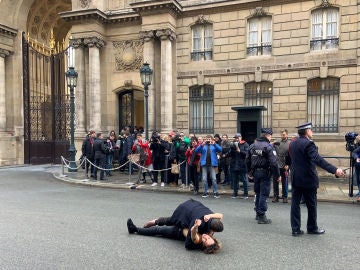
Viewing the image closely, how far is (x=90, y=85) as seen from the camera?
19203 mm

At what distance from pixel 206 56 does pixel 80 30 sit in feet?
24.4

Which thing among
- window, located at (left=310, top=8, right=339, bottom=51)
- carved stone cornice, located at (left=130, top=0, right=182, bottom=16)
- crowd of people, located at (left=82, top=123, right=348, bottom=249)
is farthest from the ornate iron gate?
window, located at (left=310, top=8, right=339, bottom=51)

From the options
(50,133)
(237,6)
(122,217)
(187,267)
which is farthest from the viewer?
(50,133)

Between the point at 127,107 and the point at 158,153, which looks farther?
the point at 127,107

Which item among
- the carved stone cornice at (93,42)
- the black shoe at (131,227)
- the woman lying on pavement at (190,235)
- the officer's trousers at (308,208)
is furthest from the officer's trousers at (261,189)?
the carved stone cornice at (93,42)

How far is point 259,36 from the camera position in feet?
56.3

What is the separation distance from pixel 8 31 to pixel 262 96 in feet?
53.8

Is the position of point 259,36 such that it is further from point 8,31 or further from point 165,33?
point 8,31

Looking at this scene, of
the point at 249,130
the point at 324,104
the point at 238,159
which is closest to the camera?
the point at 238,159

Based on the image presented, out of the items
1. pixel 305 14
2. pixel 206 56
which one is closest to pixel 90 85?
pixel 206 56

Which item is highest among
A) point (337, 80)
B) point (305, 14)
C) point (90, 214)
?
point (305, 14)

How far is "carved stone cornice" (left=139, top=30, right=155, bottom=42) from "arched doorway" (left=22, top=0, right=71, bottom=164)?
5.32 m

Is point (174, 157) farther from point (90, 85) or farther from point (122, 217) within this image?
point (90, 85)

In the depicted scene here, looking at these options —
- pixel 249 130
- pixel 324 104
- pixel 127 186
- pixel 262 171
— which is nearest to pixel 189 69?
pixel 249 130
